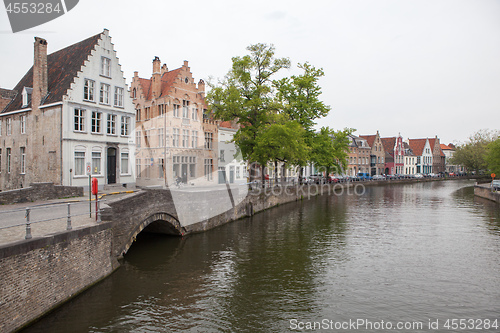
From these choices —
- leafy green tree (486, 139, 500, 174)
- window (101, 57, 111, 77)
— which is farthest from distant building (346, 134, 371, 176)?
window (101, 57, 111, 77)

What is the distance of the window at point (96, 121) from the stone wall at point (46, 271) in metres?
16.4

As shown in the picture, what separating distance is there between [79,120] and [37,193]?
27.2ft

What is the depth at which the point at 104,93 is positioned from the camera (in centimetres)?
2888

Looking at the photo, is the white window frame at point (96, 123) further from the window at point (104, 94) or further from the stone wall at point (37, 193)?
the stone wall at point (37, 193)

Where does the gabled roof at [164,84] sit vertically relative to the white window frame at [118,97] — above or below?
above

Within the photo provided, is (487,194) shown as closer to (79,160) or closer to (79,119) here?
(79,160)

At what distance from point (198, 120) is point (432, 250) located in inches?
1283

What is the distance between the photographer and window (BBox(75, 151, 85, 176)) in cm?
2653

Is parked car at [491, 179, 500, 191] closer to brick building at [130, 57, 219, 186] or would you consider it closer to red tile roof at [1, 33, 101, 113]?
brick building at [130, 57, 219, 186]

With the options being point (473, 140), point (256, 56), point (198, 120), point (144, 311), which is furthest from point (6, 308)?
point (473, 140)

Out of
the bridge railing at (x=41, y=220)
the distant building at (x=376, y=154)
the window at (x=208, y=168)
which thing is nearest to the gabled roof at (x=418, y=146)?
the distant building at (x=376, y=154)

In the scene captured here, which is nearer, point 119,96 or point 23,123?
point 23,123

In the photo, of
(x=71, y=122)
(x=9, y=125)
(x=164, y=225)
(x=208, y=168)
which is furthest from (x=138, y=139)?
(x=164, y=225)

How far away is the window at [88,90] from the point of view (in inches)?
1067
